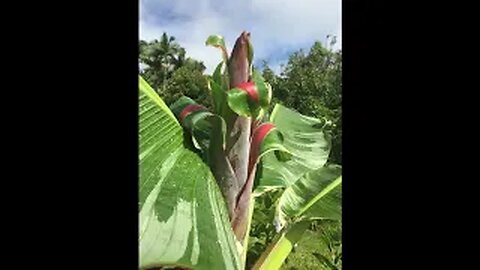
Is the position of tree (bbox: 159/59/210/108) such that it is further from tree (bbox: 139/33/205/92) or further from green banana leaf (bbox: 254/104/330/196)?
green banana leaf (bbox: 254/104/330/196)

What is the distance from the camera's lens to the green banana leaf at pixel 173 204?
0.88 meters

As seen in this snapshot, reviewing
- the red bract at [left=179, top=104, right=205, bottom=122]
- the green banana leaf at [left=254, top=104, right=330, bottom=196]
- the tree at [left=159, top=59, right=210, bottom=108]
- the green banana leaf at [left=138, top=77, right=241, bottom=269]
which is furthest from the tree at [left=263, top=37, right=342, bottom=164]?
the green banana leaf at [left=138, top=77, right=241, bottom=269]

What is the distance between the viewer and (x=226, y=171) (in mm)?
1193

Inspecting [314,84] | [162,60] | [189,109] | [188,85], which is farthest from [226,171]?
[314,84]

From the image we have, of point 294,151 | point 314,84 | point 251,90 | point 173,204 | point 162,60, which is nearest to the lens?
point 173,204

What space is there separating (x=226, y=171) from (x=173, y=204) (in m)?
0.30

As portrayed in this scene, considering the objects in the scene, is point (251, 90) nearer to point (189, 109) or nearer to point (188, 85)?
point (189, 109)

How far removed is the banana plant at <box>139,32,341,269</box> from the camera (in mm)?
902

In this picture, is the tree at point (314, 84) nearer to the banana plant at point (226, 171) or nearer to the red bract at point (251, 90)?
the banana plant at point (226, 171)
